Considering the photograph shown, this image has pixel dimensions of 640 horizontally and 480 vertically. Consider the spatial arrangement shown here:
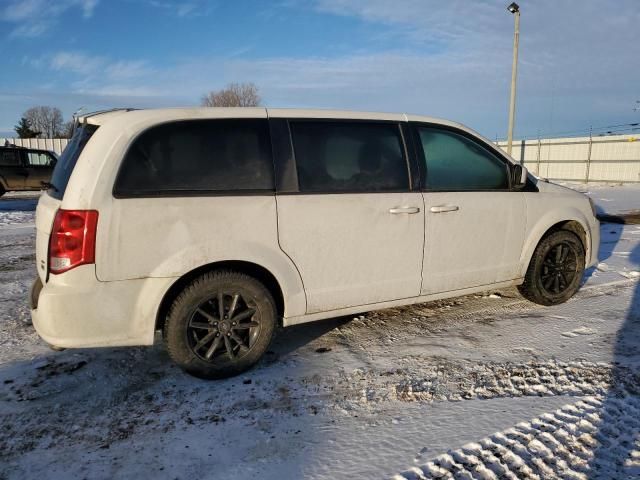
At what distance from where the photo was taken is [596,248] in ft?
16.1

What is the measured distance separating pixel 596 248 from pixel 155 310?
4.37 metres

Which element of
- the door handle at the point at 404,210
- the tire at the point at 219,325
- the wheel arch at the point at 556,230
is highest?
the door handle at the point at 404,210

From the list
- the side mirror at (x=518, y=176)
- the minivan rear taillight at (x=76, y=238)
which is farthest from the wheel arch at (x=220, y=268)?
the side mirror at (x=518, y=176)

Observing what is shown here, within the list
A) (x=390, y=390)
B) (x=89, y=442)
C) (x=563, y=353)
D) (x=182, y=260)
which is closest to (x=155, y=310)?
(x=182, y=260)

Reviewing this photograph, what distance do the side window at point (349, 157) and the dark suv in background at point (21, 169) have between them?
14313mm

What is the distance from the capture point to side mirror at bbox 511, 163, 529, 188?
4.29 m

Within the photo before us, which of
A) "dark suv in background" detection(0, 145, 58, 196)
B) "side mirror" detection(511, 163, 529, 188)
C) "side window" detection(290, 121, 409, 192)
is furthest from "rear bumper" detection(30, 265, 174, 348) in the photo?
"dark suv in background" detection(0, 145, 58, 196)

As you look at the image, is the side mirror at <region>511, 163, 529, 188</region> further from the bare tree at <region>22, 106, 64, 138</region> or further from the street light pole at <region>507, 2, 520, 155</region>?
the bare tree at <region>22, 106, 64, 138</region>

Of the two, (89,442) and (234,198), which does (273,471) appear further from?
(234,198)

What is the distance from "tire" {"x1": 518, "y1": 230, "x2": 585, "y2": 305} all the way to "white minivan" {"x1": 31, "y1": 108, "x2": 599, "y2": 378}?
0.45m

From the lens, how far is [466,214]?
400cm

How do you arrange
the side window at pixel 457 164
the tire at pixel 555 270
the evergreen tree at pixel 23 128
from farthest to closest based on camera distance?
the evergreen tree at pixel 23 128
the tire at pixel 555 270
the side window at pixel 457 164

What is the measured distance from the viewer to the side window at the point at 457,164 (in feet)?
12.9

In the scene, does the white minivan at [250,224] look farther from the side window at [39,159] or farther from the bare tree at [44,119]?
the bare tree at [44,119]
